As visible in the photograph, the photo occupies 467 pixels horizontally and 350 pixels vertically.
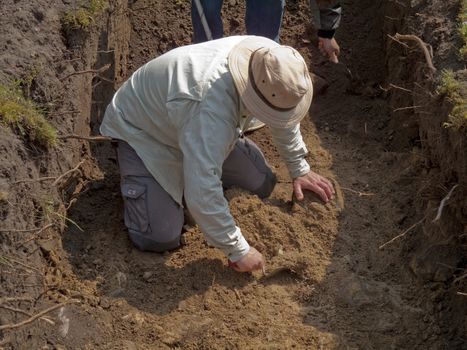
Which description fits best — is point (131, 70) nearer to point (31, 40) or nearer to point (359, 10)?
point (31, 40)

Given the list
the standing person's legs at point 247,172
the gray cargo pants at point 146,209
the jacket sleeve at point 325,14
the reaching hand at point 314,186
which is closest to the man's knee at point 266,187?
the standing person's legs at point 247,172

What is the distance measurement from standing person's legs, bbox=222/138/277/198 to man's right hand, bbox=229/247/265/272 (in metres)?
0.72

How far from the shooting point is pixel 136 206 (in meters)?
4.14

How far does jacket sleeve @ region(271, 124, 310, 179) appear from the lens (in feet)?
12.8

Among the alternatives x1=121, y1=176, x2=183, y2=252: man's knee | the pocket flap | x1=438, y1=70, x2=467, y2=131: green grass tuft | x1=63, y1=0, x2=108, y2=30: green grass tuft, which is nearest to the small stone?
x1=121, y1=176, x2=183, y2=252: man's knee

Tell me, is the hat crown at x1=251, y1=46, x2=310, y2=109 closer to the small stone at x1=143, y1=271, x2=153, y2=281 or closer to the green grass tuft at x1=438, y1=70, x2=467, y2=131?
the green grass tuft at x1=438, y1=70, x2=467, y2=131

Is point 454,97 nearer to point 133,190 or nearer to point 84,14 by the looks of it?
point 133,190

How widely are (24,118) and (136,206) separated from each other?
780mm

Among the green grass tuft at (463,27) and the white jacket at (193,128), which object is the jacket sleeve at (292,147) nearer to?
the white jacket at (193,128)

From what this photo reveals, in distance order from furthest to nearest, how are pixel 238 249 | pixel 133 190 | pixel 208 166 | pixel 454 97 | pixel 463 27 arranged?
1. pixel 463 27
2. pixel 133 190
3. pixel 454 97
4. pixel 238 249
5. pixel 208 166

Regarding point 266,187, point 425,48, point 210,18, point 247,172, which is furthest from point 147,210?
point 425,48

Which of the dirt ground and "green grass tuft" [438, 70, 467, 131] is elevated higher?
"green grass tuft" [438, 70, 467, 131]

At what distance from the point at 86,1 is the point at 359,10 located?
240cm

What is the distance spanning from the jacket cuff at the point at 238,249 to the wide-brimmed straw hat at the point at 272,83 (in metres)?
0.59
